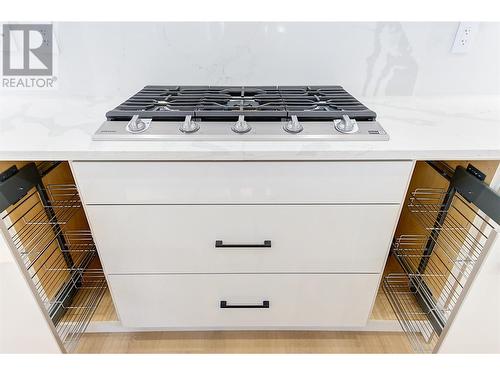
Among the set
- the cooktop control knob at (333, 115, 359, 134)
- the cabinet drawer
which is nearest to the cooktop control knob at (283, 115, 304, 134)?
the cooktop control knob at (333, 115, 359, 134)

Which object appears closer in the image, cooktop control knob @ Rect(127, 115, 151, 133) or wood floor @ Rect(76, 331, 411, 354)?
cooktop control knob @ Rect(127, 115, 151, 133)

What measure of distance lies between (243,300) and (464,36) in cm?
132

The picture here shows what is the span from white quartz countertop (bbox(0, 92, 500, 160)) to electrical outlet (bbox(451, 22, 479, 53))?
33cm

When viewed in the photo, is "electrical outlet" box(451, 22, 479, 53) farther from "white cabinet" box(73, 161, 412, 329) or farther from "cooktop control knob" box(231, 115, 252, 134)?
"cooktop control knob" box(231, 115, 252, 134)

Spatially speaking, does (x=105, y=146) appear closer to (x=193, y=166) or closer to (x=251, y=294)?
(x=193, y=166)

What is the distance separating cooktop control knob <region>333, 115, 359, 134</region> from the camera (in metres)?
0.87

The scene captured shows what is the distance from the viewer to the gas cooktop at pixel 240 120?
34.0 inches

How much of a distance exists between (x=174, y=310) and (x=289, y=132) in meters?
0.74

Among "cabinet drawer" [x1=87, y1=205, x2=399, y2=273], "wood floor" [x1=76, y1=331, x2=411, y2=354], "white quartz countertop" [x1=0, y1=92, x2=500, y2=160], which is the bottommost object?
"wood floor" [x1=76, y1=331, x2=411, y2=354]

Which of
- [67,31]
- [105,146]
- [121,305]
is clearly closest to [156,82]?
[67,31]

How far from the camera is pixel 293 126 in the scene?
0.87 metres

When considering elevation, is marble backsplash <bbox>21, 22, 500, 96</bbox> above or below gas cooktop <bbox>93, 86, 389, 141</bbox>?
above

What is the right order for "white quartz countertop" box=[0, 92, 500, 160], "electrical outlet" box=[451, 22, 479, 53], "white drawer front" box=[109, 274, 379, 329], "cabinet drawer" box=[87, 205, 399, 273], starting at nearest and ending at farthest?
1. "white quartz countertop" box=[0, 92, 500, 160]
2. "cabinet drawer" box=[87, 205, 399, 273]
3. "white drawer front" box=[109, 274, 379, 329]
4. "electrical outlet" box=[451, 22, 479, 53]

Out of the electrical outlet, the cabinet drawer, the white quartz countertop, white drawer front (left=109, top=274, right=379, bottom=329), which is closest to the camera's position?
the white quartz countertop
